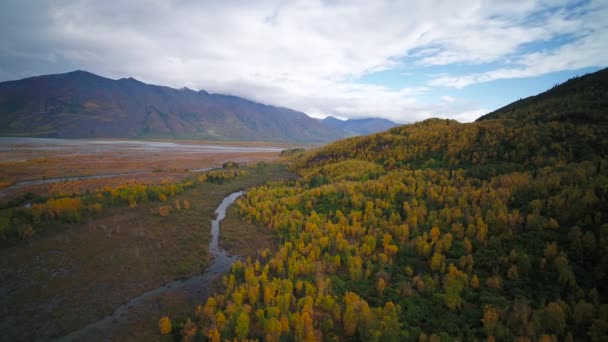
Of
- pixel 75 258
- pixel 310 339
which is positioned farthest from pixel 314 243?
pixel 75 258

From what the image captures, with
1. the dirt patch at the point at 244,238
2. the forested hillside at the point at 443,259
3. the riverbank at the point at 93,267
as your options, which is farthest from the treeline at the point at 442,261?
the riverbank at the point at 93,267

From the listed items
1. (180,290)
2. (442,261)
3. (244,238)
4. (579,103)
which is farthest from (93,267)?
(579,103)

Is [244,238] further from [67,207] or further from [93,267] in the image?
[67,207]

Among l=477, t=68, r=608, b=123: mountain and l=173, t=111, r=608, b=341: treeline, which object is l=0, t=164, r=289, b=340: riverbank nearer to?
l=173, t=111, r=608, b=341: treeline

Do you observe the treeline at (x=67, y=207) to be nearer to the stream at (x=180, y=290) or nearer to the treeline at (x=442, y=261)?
the stream at (x=180, y=290)

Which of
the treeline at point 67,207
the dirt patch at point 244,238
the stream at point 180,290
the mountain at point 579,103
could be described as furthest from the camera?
the mountain at point 579,103

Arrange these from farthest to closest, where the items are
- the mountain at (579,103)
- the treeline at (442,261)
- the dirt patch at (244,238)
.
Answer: the mountain at (579,103) < the dirt patch at (244,238) < the treeline at (442,261)

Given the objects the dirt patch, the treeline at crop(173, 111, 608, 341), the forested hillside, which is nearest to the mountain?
the forested hillside
